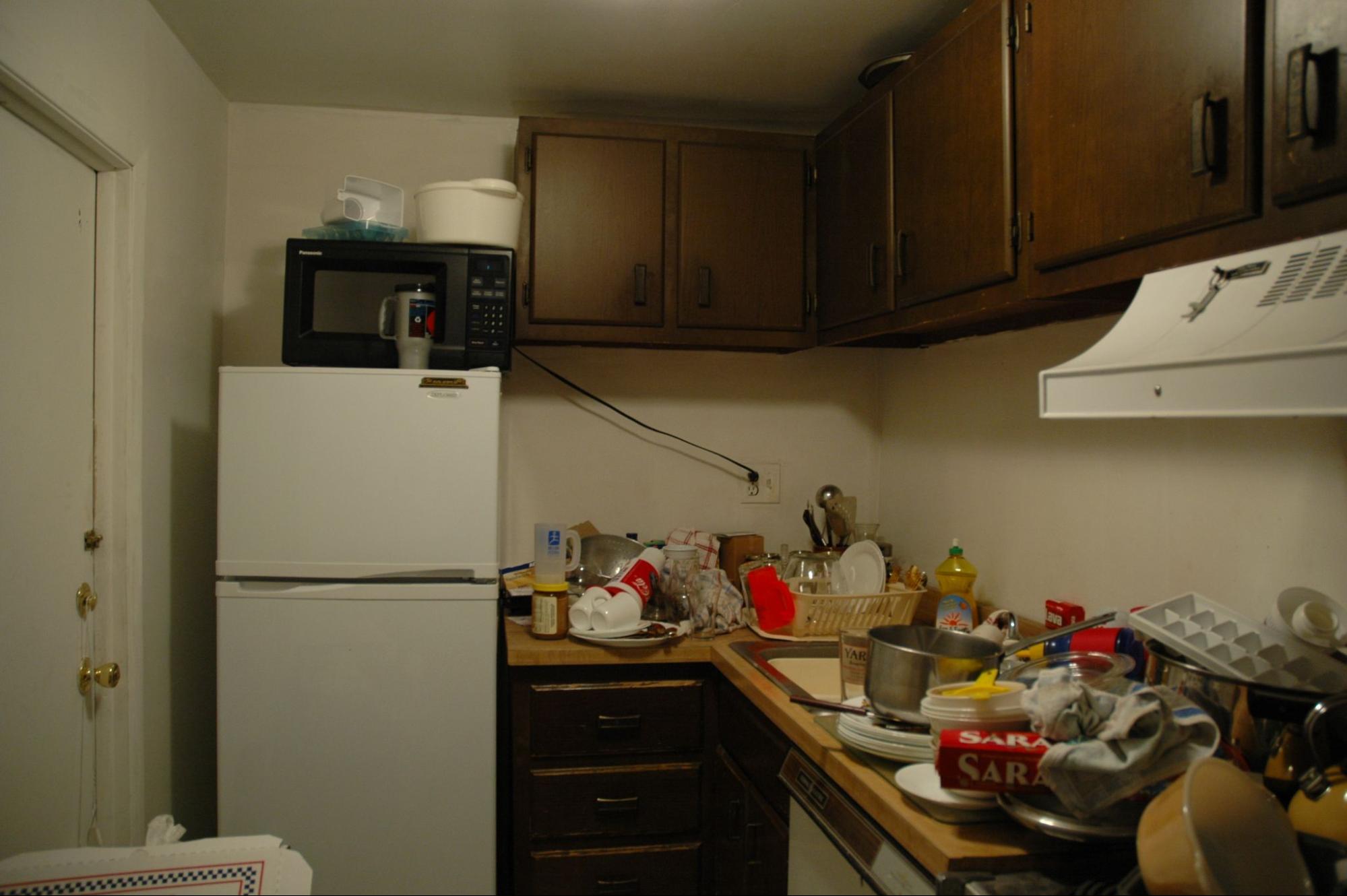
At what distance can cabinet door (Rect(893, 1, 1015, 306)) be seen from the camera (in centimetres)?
146

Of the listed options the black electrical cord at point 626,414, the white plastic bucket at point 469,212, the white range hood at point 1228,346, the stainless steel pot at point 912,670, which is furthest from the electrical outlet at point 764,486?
the white range hood at point 1228,346

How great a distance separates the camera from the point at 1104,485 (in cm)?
171

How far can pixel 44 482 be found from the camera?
154cm

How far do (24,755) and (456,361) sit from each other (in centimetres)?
112

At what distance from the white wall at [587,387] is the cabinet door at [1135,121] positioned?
1.34 meters

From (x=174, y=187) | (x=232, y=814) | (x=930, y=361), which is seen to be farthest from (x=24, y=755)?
(x=930, y=361)

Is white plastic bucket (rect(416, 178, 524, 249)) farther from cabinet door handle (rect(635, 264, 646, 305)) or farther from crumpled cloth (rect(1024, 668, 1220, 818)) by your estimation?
crumpled cloth (rect(1024, 668, 1220, 818))

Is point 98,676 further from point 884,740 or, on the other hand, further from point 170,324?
point 884,740

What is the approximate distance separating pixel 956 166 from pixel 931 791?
1151 mm

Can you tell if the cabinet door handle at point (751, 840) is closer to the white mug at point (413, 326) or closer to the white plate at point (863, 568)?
the white plate at point (863, 568)

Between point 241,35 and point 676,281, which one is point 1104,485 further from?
point 241,35

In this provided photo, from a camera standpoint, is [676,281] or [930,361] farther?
[930,361]

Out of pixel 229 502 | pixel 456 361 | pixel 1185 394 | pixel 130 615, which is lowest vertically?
pixel 130 615

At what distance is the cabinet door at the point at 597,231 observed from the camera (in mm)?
2207
